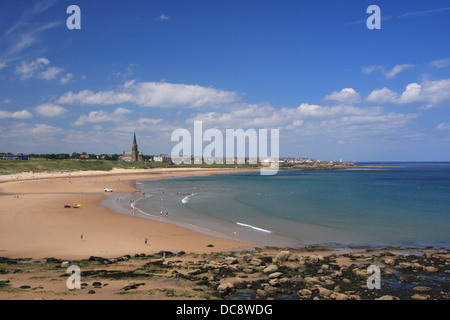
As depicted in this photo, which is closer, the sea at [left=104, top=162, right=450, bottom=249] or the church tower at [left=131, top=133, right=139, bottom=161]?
the sea at [left=104, top=162, right=450, bottom=249]

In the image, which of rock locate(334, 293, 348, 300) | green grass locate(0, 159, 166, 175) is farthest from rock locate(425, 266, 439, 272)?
green grass locate(0, 159, 166, 175)

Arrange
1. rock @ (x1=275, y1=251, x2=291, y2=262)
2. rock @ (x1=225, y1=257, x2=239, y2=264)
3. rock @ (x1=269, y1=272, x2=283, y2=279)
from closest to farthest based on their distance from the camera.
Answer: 1. rock @ (x1=269, y1=272, x2=283, y2=279)
2. rock @ (x1=225, y1=257, x2=239, y2=264)
3. rock @ (x1=275, y1=251, x2=291, y2=262)

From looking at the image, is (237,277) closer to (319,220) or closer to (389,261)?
(389,261)

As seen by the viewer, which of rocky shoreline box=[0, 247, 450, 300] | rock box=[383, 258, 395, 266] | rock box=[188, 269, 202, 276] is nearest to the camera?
rocky shoreline box=[0, 247, 450, 300]

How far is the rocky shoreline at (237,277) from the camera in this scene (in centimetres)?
1165

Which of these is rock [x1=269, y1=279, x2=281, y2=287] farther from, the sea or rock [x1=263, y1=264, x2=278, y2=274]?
the sea

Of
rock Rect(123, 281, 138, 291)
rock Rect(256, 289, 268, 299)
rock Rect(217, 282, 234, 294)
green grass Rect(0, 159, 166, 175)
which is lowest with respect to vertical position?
rock Rect(256, 289, 268, 299)

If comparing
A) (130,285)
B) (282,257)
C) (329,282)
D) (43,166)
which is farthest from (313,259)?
(43,166)

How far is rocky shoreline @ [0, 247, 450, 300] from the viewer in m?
11.6

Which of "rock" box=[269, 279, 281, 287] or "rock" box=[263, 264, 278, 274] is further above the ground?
"rock" box=[269, 279, 281, 287]

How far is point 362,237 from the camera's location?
2339cm
